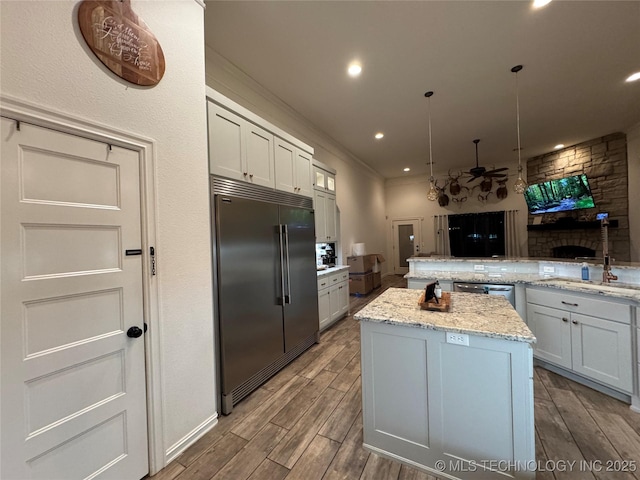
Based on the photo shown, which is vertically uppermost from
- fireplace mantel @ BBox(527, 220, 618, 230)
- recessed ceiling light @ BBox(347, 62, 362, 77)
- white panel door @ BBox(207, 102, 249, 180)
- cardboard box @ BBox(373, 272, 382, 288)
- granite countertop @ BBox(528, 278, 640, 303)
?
recessed ceiling light @ BBox(347, 62, 362, 77)

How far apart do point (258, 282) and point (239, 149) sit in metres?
1.26

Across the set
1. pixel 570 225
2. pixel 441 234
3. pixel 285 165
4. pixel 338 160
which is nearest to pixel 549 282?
pixel 285 165

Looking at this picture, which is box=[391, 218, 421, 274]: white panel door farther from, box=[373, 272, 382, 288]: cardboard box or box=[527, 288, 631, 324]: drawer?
box=[527, 288, 631, 324]: drawer

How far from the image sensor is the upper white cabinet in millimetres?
2107

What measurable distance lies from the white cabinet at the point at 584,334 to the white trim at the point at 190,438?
10.7 ft

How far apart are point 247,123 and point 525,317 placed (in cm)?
361

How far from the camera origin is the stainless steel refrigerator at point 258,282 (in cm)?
208

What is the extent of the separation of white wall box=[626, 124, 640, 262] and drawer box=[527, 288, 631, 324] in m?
4.41

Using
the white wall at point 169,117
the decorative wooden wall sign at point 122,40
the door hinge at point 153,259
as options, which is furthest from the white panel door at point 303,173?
the door hinge at point 153,259

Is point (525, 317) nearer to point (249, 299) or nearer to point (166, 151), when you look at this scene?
point (249, 299)

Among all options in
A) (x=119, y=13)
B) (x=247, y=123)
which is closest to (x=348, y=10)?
(x=247, y=123)

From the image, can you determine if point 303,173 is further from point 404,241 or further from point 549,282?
point 404,241

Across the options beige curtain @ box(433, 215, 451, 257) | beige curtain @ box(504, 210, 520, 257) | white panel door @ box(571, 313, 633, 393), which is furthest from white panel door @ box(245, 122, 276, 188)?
beige curtain @ box(504, 210, 520, 257)

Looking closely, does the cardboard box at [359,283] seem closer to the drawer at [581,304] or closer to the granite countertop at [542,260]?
the granite countertop at [542,260]
